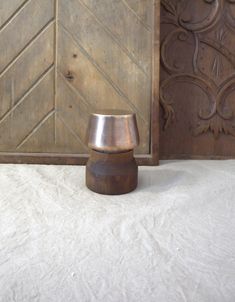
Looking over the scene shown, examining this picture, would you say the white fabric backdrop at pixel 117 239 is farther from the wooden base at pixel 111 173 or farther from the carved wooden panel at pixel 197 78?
the carved wooden panel at pixel 197 78

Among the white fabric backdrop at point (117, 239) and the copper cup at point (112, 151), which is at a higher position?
the copper cup at point (112, 151)

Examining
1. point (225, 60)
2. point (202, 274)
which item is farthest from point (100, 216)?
point (225, 60)

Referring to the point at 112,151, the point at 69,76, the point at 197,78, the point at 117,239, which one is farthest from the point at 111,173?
the point at 197,78

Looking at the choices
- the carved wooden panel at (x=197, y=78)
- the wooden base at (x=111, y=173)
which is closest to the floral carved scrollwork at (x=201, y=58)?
the carved wooden panel at (x=197, y=78)

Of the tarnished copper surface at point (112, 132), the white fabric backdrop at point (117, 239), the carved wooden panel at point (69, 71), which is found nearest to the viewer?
the white fabric backdrop at point (117, 239)

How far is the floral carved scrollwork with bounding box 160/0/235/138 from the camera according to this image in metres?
1.20

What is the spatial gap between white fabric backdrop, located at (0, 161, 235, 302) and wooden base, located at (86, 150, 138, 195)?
0.03 m

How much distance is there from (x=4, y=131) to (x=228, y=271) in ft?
2.87

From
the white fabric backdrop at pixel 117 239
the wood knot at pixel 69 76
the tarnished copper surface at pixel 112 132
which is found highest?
the wood knot at pixel 69 76

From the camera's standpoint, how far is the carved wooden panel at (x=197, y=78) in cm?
120

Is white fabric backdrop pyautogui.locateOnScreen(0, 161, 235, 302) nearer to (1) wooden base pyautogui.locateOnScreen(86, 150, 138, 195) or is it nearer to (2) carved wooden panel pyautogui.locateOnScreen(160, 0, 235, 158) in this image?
(1) wooden base pyautogui.locateOnScreen(86, 150, 138, 195)

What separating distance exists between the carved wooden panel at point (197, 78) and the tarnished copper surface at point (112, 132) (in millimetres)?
342

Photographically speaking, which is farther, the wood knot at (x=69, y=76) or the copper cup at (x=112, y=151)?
the wood knot at (x=69, y=76)

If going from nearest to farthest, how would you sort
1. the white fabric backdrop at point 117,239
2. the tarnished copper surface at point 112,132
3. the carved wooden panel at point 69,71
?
the white fabric backdrop at point 117,239
the tarnished copper surface at point 112,132
the carved wooden panel at point 69,71
